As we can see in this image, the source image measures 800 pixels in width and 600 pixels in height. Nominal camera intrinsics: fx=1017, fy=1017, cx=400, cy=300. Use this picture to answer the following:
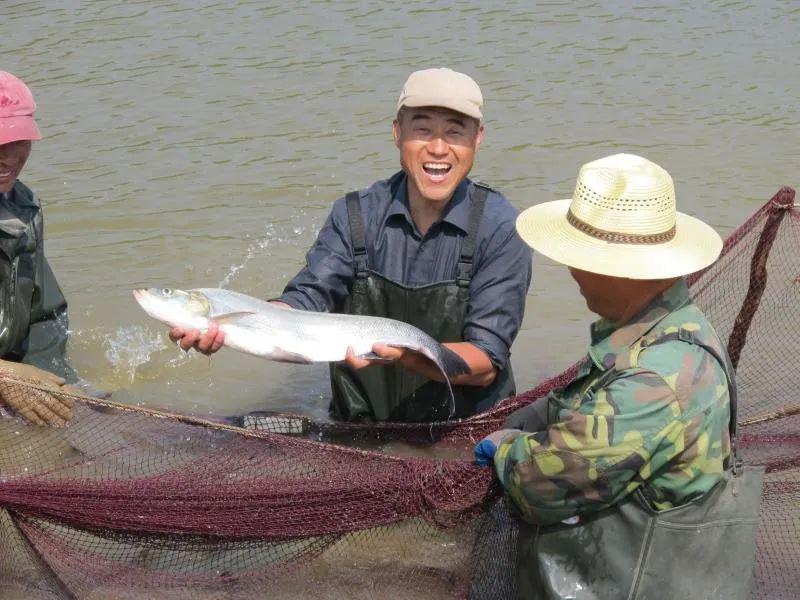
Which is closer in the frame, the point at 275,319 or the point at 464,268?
the point at 275,319

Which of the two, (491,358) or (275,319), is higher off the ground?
(275,319)

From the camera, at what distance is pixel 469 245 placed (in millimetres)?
4719

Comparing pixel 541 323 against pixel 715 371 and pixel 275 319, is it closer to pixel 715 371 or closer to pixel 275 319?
pixel 275 319

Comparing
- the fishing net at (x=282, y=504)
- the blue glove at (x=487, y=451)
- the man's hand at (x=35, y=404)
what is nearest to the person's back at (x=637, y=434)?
the blue glove at (x=487, y=451)

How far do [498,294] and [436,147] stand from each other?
730 millimetres

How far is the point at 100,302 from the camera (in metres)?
8.55

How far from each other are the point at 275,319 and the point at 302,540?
0.93 metres

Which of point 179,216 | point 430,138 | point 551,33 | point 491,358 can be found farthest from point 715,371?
point 551,33

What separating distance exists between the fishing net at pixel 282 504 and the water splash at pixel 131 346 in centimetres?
257

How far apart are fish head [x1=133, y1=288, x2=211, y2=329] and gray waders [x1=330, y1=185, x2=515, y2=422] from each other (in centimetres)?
89

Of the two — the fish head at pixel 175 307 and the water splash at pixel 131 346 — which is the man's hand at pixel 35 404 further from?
the water splash at pixel 131 346

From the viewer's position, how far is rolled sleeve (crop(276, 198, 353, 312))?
4.74m

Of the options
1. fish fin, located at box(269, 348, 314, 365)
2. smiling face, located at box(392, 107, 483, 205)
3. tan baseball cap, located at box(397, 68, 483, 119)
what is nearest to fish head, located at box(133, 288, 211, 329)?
fish fin, located at box(269, 348, 314, 365)

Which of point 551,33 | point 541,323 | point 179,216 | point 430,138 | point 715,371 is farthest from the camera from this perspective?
point 551,33
